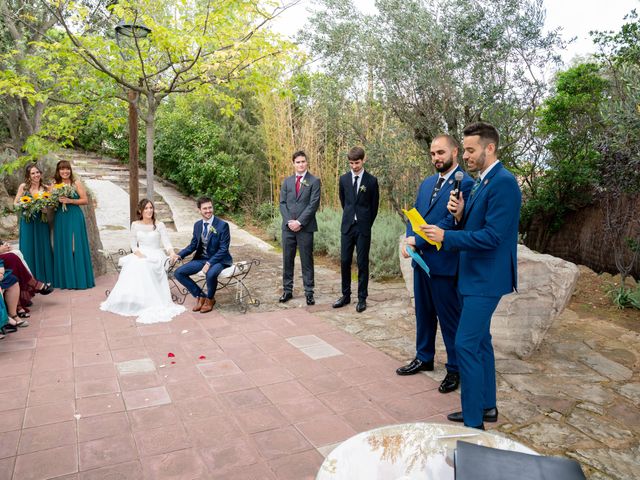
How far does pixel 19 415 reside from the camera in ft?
10.6

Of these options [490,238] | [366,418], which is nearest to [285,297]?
[366,418]

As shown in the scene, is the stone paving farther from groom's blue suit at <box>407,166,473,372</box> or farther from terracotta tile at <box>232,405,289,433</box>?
groom's blue suit at <box>407,166,473,372</box>

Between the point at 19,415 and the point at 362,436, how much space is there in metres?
2.69

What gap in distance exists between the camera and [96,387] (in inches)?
144

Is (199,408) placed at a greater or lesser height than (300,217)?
lesser

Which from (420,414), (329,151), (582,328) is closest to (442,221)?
(420,414)

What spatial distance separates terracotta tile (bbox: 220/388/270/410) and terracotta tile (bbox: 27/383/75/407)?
108 centimetres

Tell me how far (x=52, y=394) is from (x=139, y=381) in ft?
1.90

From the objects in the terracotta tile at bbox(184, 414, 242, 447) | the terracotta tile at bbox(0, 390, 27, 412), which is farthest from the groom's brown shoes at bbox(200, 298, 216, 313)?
the terracotta tile at bbox(184, 414, 242, 447)

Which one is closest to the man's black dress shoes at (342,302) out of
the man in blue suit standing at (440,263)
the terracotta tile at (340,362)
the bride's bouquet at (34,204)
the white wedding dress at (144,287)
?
the terracotta tile at (340,362)

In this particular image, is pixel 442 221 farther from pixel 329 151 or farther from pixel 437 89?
pixel 329 151

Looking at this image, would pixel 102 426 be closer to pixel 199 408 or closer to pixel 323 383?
pixel 199 408

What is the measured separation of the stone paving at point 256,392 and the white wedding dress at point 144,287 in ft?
0.72

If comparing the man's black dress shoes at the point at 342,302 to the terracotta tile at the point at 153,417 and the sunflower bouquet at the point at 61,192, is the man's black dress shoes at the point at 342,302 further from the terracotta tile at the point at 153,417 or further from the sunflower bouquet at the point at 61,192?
the sunflower bouquet at the point at 61,192
